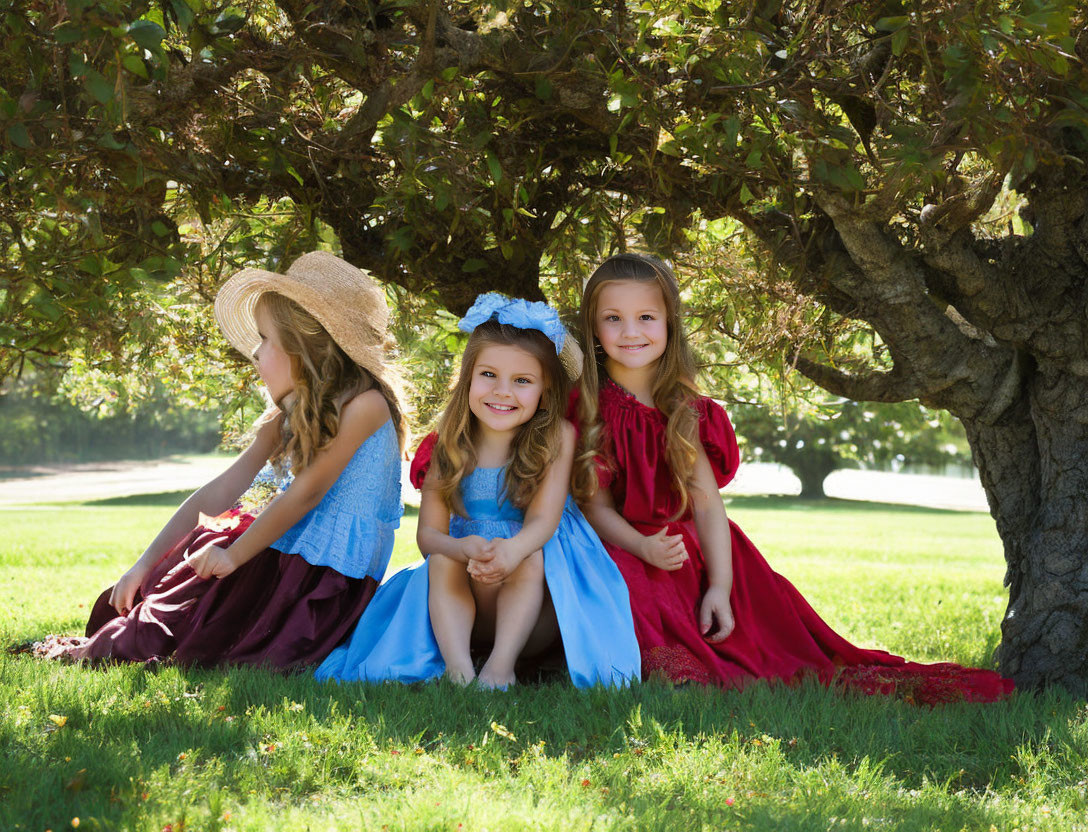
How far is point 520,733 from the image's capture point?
287 centimetres

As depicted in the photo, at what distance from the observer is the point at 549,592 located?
12.5 feet

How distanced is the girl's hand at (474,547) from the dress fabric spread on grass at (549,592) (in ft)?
0.88

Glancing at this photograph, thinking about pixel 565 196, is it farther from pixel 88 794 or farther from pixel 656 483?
pixel 88 794

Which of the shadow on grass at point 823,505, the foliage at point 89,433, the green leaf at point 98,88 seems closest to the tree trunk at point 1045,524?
the green leaf at point 98,88

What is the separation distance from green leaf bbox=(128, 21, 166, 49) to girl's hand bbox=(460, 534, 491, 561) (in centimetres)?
194

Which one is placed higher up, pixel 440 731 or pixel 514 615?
pixel 514 615

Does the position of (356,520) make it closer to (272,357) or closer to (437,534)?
(437,534)

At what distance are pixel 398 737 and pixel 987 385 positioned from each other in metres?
3.00

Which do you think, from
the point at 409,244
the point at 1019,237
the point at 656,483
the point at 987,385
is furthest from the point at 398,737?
the point at 1019,237

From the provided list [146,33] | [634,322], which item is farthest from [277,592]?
[146,33]

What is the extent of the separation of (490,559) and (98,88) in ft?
6.40

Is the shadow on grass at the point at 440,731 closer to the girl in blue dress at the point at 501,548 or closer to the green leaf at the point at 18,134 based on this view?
the girl in blue dress at the point at 501,548

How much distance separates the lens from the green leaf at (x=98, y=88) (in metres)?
→ 2.29

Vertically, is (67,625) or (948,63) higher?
(948,63)
